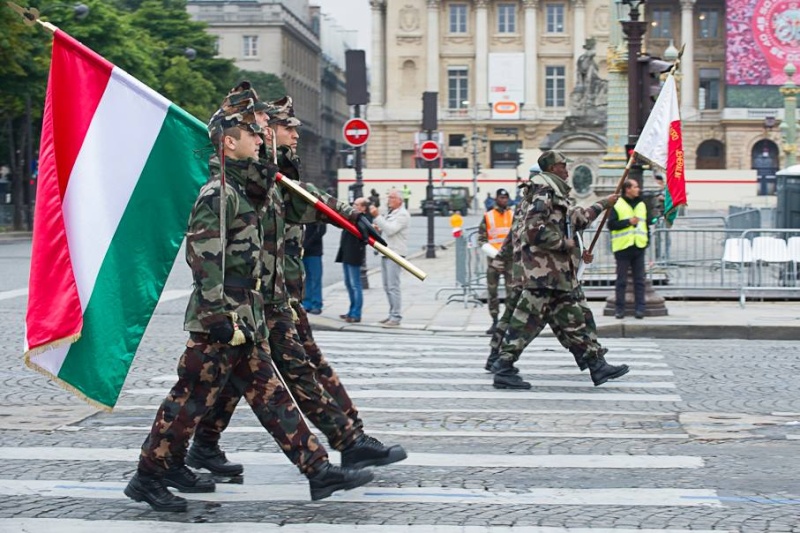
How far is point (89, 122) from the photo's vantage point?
708 centimetres

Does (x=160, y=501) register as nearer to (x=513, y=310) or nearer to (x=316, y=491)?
(x=316, y=491)

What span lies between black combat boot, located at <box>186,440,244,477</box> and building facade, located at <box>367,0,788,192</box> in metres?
99.7

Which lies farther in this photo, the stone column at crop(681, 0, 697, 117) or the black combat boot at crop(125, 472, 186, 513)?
the stone column at crop(681, 0, 697, 117)

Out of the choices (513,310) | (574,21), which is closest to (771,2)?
(574,21)

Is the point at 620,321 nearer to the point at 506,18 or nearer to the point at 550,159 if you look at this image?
the point at 550,159

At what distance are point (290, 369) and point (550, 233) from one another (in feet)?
13.0

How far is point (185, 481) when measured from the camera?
23.1ft

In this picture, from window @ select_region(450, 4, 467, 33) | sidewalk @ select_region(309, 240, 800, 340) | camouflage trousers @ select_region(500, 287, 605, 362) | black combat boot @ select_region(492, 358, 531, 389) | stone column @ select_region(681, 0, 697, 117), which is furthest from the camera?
window @ select_region(450, 4, 467, 33)

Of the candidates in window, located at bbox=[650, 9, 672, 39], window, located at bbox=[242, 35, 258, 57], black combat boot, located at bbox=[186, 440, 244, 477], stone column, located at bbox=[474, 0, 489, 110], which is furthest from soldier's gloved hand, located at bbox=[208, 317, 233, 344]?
window, located at bbox=[242, 35, 258, 57]

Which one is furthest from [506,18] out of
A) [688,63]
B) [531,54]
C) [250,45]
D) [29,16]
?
[29,16]

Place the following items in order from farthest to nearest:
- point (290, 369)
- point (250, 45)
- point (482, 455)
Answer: point (250, 45), point (482, 455), point (290, 369)

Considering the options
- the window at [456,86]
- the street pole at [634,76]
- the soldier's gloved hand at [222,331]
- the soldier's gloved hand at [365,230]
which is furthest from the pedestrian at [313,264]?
the window at [456,86]

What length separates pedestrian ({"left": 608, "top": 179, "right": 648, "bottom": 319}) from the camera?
16219mm

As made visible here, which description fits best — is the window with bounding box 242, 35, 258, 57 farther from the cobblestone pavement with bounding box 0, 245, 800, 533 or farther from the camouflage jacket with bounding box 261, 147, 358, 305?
the camouflage jacket with bounding box 261, 147, 358, 305
